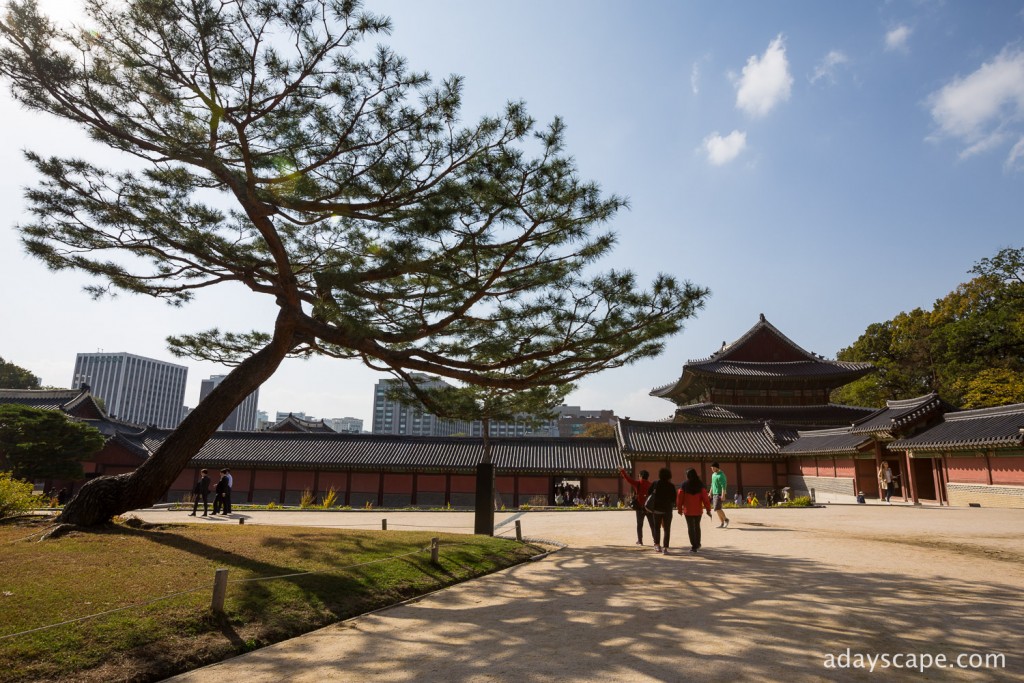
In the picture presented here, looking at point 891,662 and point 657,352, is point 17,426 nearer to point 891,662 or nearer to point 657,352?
point 657,352

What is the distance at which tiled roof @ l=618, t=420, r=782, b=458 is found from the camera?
2712 cm

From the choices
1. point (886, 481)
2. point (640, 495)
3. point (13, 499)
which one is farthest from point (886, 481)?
point (13, 499)

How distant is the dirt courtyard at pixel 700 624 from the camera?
4176mm

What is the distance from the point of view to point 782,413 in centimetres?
3192

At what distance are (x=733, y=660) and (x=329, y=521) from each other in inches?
566

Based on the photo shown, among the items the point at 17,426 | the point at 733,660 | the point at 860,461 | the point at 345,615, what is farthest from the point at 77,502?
the point at 860,461

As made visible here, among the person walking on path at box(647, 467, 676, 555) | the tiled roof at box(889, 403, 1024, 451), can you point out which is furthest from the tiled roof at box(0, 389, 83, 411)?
the tiled roof at box(889, 403, 1024, 451)

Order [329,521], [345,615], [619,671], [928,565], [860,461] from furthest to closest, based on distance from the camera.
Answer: [860,461] → [329,521] → [928,565] → [345,615] → [619,671]

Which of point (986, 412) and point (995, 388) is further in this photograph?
point (995, 388)

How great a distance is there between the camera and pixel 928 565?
8164 millimetres

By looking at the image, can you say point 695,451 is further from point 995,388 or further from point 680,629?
point 680,629

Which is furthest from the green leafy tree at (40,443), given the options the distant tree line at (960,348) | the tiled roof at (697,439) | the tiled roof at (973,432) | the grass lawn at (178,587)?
the distant tree line at (960,348)

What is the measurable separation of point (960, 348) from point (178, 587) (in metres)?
43.8

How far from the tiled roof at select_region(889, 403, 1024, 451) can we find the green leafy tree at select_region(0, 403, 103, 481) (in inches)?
1250
